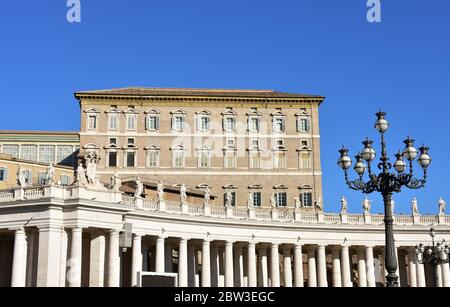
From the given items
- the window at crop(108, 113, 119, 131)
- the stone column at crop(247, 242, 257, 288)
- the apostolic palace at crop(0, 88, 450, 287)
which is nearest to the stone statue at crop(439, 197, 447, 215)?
the apostolic palace at crop(0, 88, 450, 287)

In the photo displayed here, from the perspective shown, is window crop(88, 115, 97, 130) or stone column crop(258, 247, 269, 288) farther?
window crop(88, 115, 97, 130)

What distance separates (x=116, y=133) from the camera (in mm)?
86438

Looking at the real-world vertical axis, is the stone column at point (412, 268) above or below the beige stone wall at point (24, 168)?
below

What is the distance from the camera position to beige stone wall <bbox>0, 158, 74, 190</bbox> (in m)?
73.7

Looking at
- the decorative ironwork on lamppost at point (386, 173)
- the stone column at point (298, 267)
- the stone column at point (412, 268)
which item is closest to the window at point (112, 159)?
the stone column at point (298, 267)

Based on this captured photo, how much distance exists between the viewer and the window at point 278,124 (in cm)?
8998

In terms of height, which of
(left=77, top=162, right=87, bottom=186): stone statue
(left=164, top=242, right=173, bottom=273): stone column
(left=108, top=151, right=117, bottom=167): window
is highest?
(left=108, top=151, right=117, bottom=167): window

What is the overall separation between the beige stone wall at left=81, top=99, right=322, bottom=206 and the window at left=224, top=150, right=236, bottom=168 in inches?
21.0

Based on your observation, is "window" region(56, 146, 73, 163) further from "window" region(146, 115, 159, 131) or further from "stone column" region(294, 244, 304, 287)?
"stone column" region(294, 244, 304, 287)

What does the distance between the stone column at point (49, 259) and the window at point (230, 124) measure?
44.7 meters

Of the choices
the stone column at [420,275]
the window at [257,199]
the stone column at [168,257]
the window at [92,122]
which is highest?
the window at [92,122]

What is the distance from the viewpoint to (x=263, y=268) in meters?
66.6

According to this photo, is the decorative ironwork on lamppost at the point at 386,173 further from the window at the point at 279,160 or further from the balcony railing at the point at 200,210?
the window at the point at 279,160

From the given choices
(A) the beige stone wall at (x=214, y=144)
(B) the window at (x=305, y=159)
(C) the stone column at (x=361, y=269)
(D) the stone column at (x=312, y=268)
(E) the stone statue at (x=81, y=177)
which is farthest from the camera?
(B) the window at (x=305, y=159)
